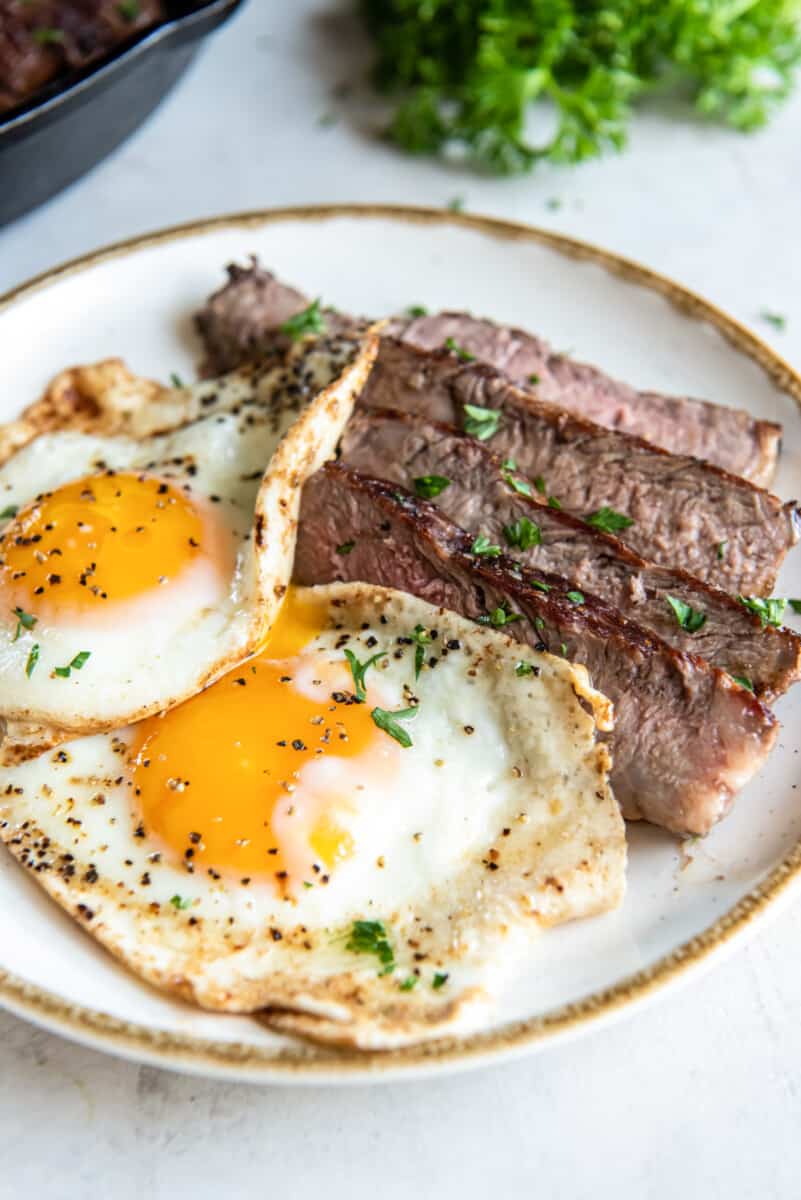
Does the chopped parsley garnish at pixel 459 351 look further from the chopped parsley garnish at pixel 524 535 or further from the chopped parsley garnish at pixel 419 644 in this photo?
the chopped parsley garnish at pixel 419 644

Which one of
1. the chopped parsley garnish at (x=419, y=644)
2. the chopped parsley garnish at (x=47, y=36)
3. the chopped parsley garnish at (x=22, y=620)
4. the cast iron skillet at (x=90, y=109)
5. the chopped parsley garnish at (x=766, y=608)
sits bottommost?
the chopped parsley garnish at (x=766, y=608)

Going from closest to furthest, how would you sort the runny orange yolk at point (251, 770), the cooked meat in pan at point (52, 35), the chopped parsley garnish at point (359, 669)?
1. the runny orange yolk at point (251, 770)
2. the chopped parsley garnish at point (359, 669)
3. the cooked meat in pan at point (52, 35)

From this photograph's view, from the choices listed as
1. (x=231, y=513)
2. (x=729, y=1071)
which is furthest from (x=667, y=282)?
(x=729, y=1071)

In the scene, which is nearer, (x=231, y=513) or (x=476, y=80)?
(x=231, y=513)

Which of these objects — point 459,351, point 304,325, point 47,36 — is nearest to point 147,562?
point 304,325

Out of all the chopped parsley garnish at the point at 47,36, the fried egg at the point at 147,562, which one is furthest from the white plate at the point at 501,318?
the chopped parsley garnish at the point at 47,36

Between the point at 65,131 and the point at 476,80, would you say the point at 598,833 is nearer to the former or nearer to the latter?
the point at 65,131

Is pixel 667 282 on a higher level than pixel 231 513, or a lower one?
lower
